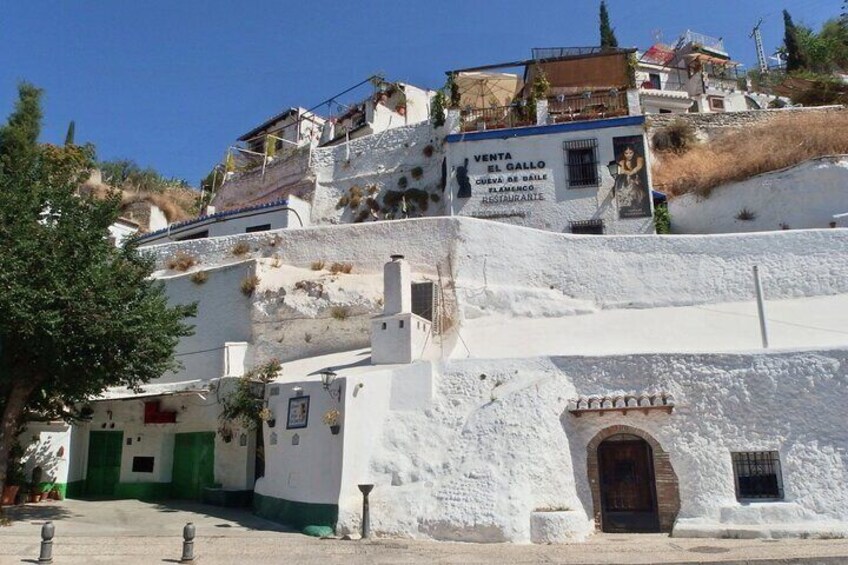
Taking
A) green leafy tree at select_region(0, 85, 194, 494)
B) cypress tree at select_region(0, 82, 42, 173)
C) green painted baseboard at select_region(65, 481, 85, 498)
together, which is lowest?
green painted baseboard at select_region(65, 481, 85, 498)

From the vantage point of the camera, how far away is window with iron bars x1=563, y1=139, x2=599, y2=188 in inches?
927

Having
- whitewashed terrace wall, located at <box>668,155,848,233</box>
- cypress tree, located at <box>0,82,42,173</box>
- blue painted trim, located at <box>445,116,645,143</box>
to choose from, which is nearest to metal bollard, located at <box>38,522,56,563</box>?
blue painted trim, located at <box>445,116,645,143</box>

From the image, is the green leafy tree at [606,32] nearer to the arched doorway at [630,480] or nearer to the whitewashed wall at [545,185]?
the whitewashed wall at [545,185]

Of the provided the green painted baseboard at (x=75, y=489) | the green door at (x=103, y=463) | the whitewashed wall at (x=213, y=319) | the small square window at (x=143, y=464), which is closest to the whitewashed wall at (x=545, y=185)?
the whitewashed wall at (x=213, y=319)

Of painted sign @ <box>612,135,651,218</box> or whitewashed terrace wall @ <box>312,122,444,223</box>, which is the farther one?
whitewashed terrace wall @ <box>312,122,444,223</box>

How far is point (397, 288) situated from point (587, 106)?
1370 cm

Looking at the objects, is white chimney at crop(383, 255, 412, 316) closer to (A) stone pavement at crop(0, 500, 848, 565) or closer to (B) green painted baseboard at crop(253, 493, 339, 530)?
(B) green painted baseboard at crop(253, 493, 339, 530)

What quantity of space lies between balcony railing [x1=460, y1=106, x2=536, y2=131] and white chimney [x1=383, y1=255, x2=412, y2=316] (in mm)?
11676

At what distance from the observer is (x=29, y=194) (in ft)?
44.2

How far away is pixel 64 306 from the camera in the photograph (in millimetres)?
12547

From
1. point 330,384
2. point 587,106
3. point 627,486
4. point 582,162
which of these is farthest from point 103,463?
point 587,106

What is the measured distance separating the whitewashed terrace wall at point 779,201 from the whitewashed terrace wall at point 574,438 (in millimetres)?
9709

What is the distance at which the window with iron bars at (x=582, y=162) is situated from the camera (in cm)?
2355

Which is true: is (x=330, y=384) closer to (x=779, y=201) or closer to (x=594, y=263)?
(x=594, y=263)
